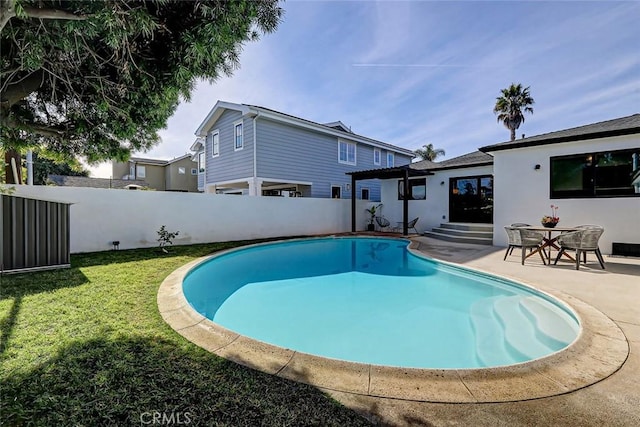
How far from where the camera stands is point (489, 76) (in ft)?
34.0

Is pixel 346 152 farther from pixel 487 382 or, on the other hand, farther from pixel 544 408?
pixel 544 408

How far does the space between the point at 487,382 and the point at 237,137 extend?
50.6ft

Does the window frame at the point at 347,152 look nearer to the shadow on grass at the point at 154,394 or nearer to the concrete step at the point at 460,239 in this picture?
the concrete step at the point at 460,239

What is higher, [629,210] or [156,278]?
[629,210]

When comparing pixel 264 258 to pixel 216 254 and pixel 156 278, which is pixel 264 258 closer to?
pixel 216 254

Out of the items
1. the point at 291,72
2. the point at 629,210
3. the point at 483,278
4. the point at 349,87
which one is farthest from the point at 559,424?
the point at 349,87

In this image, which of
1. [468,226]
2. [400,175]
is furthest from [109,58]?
[400,175]

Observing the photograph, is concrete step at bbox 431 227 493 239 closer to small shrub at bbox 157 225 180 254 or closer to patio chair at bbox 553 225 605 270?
patio chair at bbox 553 225 605 270

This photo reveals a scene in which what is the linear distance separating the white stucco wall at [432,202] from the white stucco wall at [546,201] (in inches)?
117

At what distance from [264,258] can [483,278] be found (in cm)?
658

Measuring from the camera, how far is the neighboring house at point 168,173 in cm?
2678

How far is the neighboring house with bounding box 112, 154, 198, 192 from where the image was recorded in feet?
87.9

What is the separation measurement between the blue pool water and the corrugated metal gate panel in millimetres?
2873

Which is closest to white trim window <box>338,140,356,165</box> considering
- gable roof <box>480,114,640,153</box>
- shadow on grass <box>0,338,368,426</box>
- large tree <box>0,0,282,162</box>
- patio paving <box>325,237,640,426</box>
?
gable roof <box>480,114,640,153</box>
